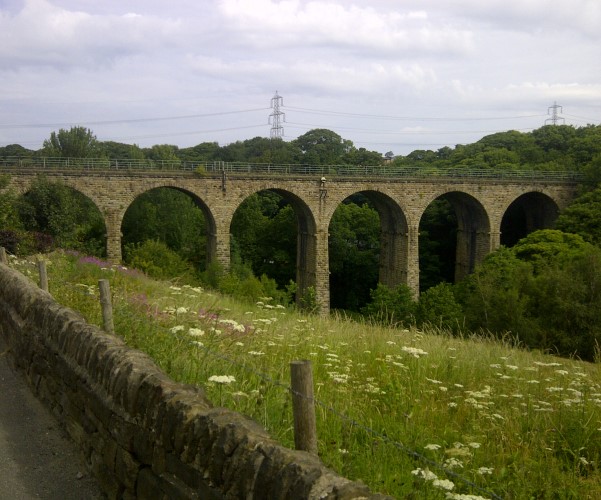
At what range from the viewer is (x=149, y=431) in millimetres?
3229

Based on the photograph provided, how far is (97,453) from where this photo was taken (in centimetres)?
407

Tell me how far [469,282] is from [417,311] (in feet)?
10.7

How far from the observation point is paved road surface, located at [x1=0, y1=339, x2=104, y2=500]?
402 centimetres

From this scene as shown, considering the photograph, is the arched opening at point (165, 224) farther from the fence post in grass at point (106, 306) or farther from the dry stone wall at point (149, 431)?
the dry stone wall at point (149, 431)

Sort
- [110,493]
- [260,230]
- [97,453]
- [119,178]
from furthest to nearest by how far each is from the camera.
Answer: [260,230] < [119,178] < [97,453] < [110,493]

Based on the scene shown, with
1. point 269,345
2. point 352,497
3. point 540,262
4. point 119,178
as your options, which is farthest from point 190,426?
point 540,262

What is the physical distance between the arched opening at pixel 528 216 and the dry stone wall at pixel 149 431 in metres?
32.3

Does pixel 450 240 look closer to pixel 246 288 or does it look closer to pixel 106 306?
pixel 246 288

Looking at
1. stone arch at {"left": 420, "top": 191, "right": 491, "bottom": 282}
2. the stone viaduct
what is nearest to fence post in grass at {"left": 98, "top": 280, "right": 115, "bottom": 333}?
the stone viaduct

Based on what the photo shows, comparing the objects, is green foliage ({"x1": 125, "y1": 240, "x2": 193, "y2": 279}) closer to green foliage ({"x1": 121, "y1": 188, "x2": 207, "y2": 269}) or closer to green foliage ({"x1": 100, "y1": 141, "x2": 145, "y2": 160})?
green foliage ({"x1": 121, "y1": 188, "x2": 207, "y2": 269})

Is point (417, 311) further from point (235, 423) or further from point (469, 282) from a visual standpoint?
point (235, 423)

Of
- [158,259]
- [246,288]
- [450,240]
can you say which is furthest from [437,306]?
[450,240]

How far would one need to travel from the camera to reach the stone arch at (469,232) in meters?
31.8

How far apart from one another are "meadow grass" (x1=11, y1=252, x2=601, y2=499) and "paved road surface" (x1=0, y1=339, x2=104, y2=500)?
902 millimetres
